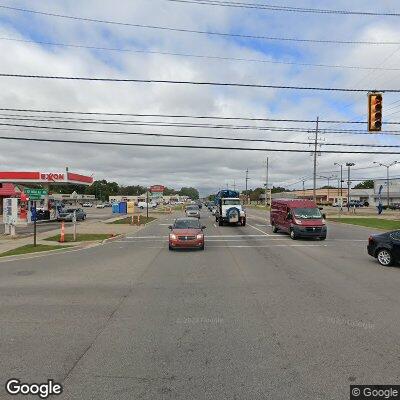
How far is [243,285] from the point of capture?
33.6 ft

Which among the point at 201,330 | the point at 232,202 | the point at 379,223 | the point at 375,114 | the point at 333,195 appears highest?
the point at 375,114

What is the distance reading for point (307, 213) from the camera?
939 inches

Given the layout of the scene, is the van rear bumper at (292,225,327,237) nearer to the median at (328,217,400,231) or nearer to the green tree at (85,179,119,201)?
the median at (328,217,400,231)

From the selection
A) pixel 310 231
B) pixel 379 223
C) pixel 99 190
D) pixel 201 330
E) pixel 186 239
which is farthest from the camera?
pixel 99 190

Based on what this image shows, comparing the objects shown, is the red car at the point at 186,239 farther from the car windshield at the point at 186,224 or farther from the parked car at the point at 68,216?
the parked car at the point at 68,216

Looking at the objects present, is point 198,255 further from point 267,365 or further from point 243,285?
point 267,365

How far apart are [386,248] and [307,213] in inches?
405

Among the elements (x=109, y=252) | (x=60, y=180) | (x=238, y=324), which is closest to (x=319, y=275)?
(x=238, y=324)

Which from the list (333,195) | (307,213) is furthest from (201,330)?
(333,195)

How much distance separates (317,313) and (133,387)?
4.23 metres

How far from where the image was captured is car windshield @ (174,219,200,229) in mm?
18864

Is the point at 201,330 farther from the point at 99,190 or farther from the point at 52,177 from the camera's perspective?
the point at 99,190

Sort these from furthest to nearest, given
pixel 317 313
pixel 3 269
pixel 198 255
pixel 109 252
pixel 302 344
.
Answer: pixel 109 252
pixel 198 255
pixel 3 269
pixel 317 313
pixel 302 344

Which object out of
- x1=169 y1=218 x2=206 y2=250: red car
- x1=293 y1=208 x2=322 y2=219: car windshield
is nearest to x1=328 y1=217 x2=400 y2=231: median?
x1=293 y1=208 x2=322 y2=219: car windshield
